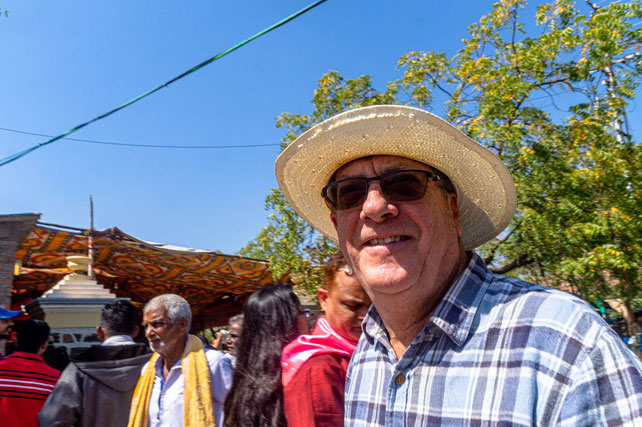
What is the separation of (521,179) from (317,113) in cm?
383

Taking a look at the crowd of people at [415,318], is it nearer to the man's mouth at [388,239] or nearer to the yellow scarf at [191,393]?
the man's mouth at [388,239]

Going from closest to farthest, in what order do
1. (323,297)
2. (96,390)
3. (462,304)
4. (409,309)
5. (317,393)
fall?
(462,304)
(409,309)
(317,393)
(323,297)
(96,390)

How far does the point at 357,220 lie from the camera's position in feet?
4.85

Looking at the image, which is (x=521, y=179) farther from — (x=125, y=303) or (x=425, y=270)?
(x=425, y=270)

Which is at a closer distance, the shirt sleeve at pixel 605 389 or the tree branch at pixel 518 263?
the shirt sleeve at pixel 605 389

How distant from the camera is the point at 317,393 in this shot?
5.88 feet

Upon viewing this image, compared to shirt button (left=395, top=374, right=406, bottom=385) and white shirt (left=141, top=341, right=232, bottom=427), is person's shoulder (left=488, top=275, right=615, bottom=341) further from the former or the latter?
white shirt (left=141, top=341, right=232, bottom=427)

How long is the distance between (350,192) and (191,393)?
1898 millimetres

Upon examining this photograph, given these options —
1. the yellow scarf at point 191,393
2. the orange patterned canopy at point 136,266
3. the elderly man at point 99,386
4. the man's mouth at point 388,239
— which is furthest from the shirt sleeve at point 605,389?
the orange patterned canopy at point 136,266

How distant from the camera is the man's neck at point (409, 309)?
53.4 inches

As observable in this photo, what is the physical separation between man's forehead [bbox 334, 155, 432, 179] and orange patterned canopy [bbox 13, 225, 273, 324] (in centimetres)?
674

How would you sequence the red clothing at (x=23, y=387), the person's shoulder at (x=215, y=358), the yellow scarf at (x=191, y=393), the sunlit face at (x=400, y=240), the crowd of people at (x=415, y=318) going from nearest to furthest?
1. the crowd of people at (x=415, y=318)
2. the sunlit face at (x=400, y=240)
3. the yellow scarf at (x=191, y=393)
4. the red clothing at (x=23, y=387)
5. the person's shoulder at (x=215, y=358)

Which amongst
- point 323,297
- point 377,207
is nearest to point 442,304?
point 377,207

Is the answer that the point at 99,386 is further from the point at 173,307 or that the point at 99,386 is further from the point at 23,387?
the point at 173,307
